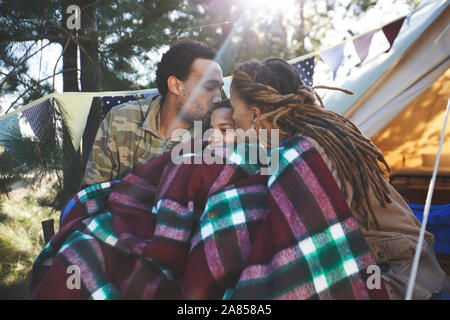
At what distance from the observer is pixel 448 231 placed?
1815mm

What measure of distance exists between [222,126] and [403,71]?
4.31ft

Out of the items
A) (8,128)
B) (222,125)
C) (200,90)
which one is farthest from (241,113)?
(8,128)

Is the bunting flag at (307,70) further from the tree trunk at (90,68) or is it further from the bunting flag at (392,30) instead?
the tree trunk at (90,68)

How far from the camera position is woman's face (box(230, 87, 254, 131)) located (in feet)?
4.13

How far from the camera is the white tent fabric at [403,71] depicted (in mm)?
1954

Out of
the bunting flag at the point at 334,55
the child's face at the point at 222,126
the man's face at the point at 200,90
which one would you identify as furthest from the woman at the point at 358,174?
the bunting flag at the point at 334,55

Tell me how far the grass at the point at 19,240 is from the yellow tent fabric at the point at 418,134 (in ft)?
9.08

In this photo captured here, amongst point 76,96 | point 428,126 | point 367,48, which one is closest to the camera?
point 76,96

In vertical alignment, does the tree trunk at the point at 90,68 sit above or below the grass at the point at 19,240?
above

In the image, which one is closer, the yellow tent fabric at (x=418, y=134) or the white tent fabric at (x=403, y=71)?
the white tent fabric at (x=403, y=71)

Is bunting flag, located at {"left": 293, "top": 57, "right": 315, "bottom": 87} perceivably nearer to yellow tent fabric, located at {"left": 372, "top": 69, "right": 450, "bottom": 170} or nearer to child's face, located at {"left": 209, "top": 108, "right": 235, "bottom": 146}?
yellow tent fabric, located at {"left": 372, "top": 69, "right": 450, "bottom": 170}
